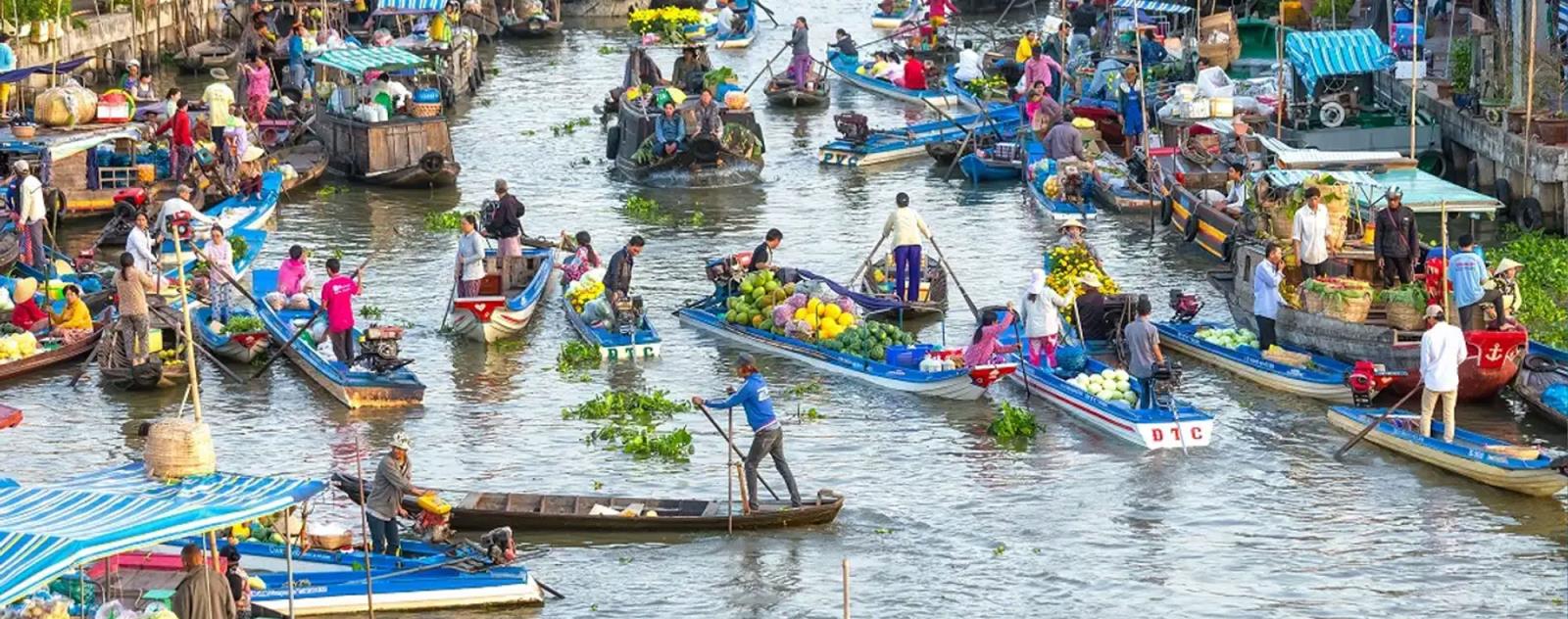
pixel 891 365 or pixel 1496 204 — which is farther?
pixel 1496 204

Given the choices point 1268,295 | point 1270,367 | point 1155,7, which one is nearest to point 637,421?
point 1270,367

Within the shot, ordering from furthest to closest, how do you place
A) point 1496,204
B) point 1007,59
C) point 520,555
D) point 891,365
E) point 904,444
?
point 1007,59, point 1496,204, point 891,365, point 904,444, point 520,555

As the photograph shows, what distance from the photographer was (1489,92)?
3934cm

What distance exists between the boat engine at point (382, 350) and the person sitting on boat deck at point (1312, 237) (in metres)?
9.37

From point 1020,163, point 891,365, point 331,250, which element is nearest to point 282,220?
point 331,250

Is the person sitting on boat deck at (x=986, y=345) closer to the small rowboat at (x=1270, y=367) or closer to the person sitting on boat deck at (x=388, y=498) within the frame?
the small rowboat at (x=1270, y=367)

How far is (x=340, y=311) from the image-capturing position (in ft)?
94.2

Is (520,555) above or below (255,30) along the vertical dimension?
below

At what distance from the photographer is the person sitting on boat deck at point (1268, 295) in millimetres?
28906

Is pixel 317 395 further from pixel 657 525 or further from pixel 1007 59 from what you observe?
pixel 1007 59

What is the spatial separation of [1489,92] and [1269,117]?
3.28m

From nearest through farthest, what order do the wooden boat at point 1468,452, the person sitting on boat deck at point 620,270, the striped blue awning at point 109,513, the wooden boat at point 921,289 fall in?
the striped blue awning at point 109,513, the wooden boat at point 1468,452, the person sitting on boat deck at point 620,270, the wooden boat at point 921,289

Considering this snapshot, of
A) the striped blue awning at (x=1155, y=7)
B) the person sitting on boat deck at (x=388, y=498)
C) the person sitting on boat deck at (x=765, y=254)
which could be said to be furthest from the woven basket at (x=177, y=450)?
the striped blue awning at (x=1155, y=7)

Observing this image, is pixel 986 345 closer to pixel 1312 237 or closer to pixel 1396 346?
pixel 1396 346
